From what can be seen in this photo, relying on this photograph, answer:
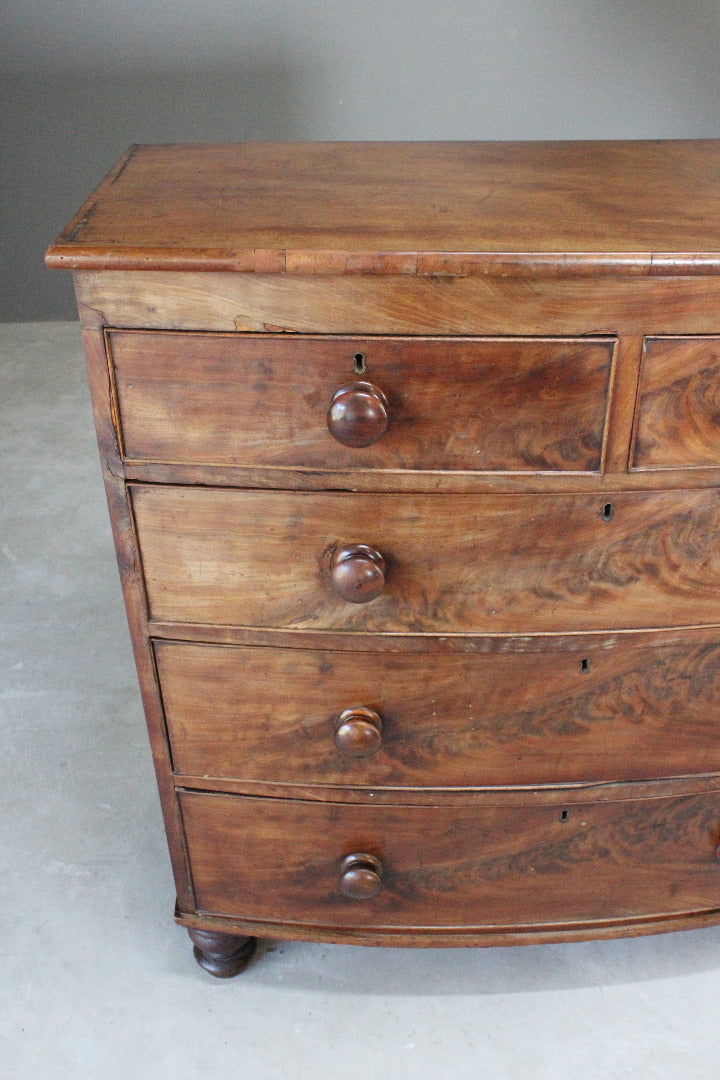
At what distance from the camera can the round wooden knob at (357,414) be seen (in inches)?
40.9

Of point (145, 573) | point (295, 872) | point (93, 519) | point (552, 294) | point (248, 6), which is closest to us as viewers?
point (552, 294)

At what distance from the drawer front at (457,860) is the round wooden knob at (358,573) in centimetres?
36

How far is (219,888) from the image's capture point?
146 centimetres

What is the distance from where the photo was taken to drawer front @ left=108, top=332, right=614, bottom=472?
3.44 feet

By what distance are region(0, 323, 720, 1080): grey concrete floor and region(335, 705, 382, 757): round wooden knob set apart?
477 millimetres

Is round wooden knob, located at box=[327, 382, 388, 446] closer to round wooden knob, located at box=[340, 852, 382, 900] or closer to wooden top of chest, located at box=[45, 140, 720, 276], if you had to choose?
wooden top of chest, located at box=[45, 140, 720, 276]

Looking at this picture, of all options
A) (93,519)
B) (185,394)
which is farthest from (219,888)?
(93,519)

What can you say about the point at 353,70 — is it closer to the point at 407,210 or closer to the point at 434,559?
the point at 407,210

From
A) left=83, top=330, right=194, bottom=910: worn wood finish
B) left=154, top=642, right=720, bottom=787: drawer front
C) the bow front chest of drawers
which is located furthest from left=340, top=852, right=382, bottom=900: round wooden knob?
left=83, top=330, right=194, bottom=910: worn wood finish

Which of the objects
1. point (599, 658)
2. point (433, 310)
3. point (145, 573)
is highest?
point (433, 310)

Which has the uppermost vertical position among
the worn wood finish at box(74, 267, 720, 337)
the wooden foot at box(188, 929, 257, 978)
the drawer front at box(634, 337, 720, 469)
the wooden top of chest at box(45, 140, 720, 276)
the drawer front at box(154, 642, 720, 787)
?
the wooden top of chest at box(45, 140, 720, 276)

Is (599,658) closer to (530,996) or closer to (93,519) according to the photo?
(530,996)

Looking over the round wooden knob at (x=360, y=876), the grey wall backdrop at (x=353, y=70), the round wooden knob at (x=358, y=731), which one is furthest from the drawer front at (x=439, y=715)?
the grey wall backdrop at (x=353, y=70)

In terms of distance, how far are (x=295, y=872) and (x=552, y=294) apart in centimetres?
86
